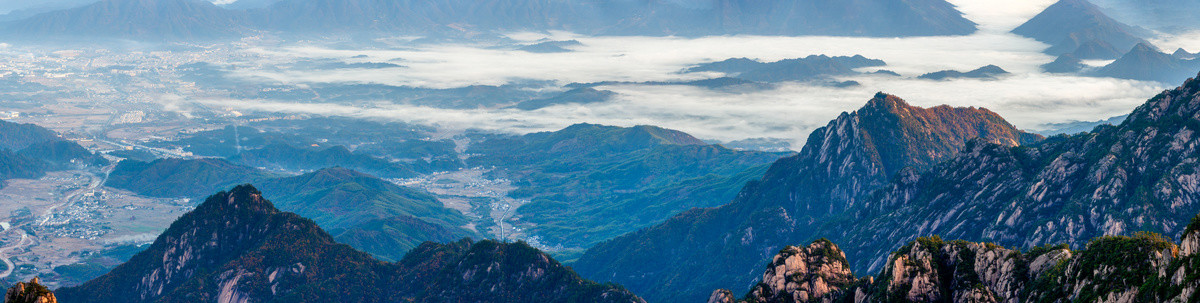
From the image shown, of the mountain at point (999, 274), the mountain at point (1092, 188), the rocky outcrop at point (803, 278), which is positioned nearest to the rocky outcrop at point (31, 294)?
the mountain at point (999, 274)

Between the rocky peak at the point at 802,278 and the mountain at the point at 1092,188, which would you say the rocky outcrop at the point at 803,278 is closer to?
the rocky peak at the point at 802,278

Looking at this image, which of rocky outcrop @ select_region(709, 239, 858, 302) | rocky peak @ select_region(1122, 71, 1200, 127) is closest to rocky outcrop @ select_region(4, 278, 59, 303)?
rocky outcrop @ select_region(709, 239, 858, 302)

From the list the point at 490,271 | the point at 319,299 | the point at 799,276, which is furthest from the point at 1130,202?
the point at 319,299

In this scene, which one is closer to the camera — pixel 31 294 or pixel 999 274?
pixel 31 294

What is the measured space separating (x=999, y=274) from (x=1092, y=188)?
82066mm

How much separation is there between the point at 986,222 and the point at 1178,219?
31198 millimetres

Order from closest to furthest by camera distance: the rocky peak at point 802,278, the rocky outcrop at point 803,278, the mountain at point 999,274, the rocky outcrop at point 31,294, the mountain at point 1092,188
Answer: the mountain at point 999,274 < the rocky outcrop at point 31,294 < the rocky outcrop at point 803,278 < the rocky peak at point 802,278 < the mountain at point 1092,188

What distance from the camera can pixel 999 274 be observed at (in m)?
98.2

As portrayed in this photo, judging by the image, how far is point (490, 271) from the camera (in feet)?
647

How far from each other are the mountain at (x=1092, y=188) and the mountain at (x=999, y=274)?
185 feet

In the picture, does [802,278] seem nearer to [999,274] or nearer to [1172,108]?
[999,274]

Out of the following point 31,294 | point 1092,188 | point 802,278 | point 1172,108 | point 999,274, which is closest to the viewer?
point 31,294

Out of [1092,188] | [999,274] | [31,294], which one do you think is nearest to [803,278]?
[999,274]

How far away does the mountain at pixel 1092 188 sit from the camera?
160125 millimetres
